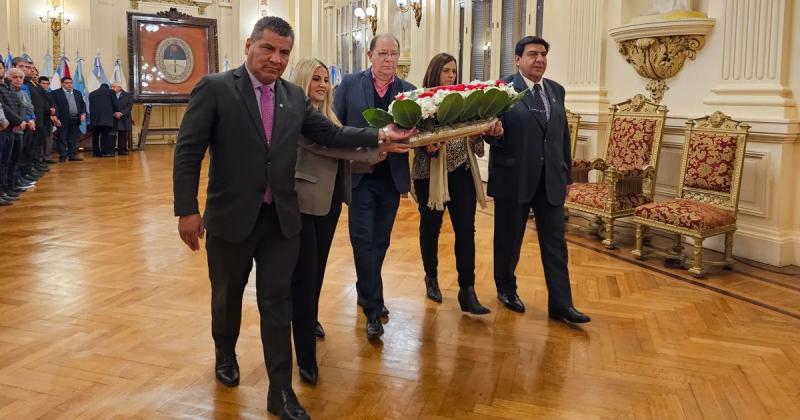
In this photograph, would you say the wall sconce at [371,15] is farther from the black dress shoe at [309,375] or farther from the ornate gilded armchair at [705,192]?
the black dress shoe at [309,375]

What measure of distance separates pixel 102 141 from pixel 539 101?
12414mm

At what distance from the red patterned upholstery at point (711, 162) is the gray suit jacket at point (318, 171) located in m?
3.52

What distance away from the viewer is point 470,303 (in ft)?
12.9

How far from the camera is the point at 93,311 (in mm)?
3914

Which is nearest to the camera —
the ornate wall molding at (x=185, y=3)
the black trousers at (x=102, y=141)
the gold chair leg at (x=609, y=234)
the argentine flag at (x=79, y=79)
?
the gold chair leg at (x=609, y=234)

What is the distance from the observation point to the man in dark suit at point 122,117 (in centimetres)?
1448

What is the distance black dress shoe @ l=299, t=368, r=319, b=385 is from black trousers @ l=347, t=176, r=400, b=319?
0.63 m

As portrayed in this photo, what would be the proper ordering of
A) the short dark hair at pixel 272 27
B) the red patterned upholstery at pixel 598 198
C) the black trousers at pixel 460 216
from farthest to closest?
1. the red patterned upholstery at pixel 598 198
2. the black trousers at pixel 460 216
3. the short dark hair at pixel 272 27

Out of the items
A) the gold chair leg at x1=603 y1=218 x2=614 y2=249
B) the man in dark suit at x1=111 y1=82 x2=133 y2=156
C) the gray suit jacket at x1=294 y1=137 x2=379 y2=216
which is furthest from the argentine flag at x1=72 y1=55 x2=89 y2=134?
the gray suit jacket at x1=294 y1=137 x2=379 y2=216

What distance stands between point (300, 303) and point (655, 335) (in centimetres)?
189

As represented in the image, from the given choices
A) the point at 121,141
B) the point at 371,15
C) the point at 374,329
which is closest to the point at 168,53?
the point at 121,141

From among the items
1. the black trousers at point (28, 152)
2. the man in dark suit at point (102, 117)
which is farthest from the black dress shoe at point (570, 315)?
the man in dark suit at point (102, 117)

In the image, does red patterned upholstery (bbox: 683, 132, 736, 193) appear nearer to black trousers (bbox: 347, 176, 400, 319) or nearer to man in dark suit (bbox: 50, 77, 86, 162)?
black trousers (bbox: 347, 176, 400, 319)

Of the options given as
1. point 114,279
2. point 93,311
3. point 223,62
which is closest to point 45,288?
point 114,279
